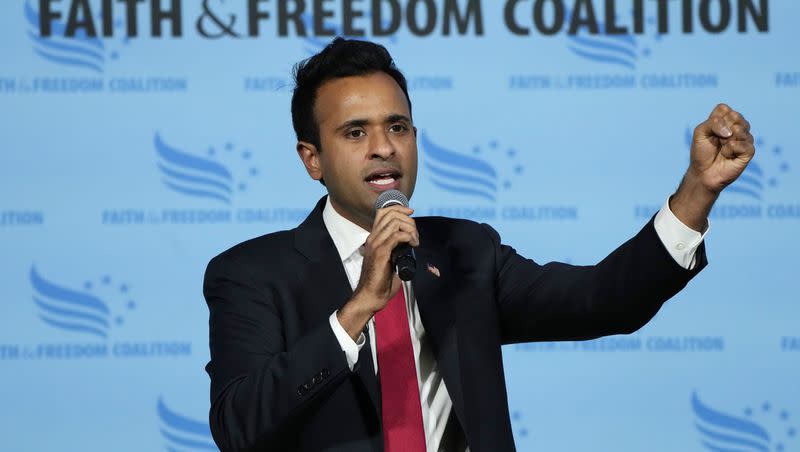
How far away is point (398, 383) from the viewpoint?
188 cm

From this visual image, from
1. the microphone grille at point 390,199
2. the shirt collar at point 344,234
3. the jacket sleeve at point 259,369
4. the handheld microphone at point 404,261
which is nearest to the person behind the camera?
the handheld microphone at point 404,261

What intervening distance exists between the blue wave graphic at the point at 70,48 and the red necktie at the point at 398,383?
2.39 metres

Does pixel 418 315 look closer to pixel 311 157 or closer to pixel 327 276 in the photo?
pixel 327 276

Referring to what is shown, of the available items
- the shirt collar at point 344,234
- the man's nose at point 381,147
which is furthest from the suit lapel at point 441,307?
the man's nose at point 381,147

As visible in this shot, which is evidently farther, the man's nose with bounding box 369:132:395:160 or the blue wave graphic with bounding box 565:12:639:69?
the blue wave graphic with bounding box 565:12:639:69

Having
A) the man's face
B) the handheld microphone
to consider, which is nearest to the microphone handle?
the handheld microphone

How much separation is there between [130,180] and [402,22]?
3.59 feet

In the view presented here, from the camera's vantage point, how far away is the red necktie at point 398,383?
1845mm

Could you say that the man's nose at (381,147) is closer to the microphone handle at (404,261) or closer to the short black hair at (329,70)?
the short black hair at (329,70)

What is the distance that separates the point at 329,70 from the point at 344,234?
11.7 inches

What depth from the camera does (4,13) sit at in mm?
4023

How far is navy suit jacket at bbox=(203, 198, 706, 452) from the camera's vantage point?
1.75 m

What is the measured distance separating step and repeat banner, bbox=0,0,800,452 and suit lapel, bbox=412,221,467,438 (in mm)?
1948

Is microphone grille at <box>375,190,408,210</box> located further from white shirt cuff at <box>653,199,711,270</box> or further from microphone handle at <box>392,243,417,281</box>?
white shirt cuff at <box>653,199,711,270</box>
